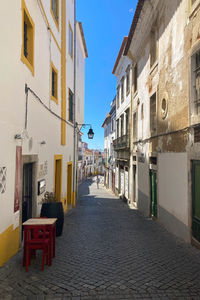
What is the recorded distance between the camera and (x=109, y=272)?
4.37m

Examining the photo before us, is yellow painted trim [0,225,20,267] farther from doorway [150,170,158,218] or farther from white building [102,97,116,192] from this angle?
white building [102,97,116,192]

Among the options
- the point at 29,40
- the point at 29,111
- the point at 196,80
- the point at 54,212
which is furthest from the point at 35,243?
the point at 196,80

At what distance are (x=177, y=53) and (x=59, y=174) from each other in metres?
6.46

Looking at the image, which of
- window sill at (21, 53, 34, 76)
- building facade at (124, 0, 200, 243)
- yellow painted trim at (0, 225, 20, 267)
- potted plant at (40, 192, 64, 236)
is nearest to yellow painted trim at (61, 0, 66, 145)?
building facade at (124, 0, 200, 243)

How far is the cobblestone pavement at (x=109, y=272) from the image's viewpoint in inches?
143

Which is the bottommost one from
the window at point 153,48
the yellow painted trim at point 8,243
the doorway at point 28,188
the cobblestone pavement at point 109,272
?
the cobblestone pavement at point 109,272

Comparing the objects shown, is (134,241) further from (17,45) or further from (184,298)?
(17,45)

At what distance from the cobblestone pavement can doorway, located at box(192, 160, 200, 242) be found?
0.42 meters

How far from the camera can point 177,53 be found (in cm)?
723

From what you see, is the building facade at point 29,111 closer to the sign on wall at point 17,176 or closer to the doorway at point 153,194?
the sign on wall at point 17,176

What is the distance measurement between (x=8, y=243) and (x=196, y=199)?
4191mm

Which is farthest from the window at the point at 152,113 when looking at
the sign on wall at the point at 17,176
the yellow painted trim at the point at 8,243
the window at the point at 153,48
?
the yellow painted trim at the point at 8,243

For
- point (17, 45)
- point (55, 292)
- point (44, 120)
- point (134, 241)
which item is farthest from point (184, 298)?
point (44, 120)

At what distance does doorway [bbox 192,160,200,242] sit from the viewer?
5886 millimetres
